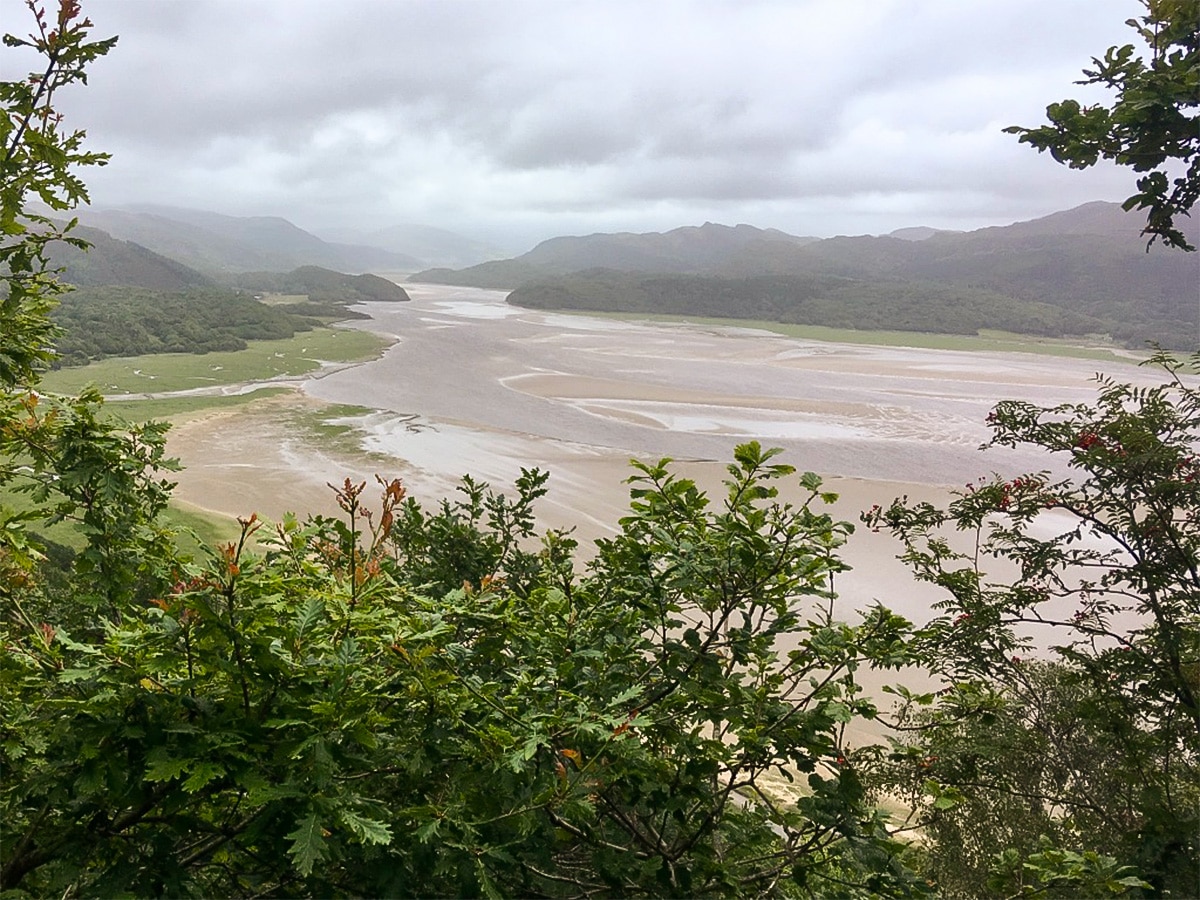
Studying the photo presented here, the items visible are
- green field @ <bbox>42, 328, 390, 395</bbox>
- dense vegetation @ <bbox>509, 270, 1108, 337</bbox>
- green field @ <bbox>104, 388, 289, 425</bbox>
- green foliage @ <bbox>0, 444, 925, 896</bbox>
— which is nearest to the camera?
green foliage @ <bbox>0, 444, 925, 896</bbox>

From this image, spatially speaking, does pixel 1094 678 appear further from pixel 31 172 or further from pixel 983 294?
pixel 983 294

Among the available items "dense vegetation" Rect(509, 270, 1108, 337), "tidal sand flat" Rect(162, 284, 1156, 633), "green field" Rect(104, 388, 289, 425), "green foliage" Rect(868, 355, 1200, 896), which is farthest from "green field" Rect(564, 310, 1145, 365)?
"green foliage" Rect(868, 355, 1200, 896)

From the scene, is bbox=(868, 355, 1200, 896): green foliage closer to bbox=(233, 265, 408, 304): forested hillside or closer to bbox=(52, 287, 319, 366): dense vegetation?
bbox=(52, 287, 319, 366): dense vegetation

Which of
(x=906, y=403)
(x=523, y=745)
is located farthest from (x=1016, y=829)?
→ (x=906, y=403)

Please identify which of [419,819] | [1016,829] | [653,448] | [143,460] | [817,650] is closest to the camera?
[419,819]

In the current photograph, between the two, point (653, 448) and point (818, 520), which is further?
point (653, 448)

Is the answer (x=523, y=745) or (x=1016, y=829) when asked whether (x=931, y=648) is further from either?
(x=523, y=745)

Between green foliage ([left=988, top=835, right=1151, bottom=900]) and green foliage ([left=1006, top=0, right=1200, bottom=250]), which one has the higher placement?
green foliage ([left=1006, top=0, right=1200, bottom=250])
